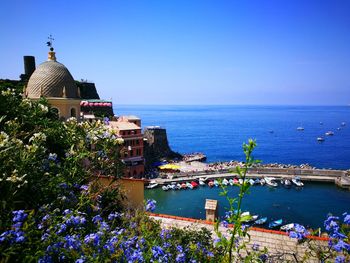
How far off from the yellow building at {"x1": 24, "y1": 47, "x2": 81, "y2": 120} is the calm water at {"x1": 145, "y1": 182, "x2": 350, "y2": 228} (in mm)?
17222

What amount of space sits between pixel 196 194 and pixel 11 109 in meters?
34.1

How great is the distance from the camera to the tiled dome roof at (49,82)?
18328 millimetres

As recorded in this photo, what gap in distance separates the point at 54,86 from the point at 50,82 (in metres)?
0.37

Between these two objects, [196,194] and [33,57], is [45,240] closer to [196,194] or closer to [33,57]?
[196,194]

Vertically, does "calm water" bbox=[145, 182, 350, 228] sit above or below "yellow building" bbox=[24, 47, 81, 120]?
below

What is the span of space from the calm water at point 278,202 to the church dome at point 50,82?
1803 centimetres

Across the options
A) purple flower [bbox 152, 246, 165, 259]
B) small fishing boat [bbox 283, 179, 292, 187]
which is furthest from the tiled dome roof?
small fishing boat [bbox 283, 179, 292, 187]

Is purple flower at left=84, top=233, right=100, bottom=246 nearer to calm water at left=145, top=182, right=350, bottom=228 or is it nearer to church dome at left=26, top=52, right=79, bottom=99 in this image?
church dome at left=26, top=52, right=79, bottom=99

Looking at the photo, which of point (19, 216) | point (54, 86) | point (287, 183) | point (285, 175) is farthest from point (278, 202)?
point (19, 216)

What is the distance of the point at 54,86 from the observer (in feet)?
60.7

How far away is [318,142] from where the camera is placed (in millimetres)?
95938

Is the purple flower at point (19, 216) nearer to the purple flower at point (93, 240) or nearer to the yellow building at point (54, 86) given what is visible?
the purple flower at point (93, 240)

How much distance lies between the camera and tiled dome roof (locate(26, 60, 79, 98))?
1833 cm

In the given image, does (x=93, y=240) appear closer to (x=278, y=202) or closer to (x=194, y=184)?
(x=278, y=202)
